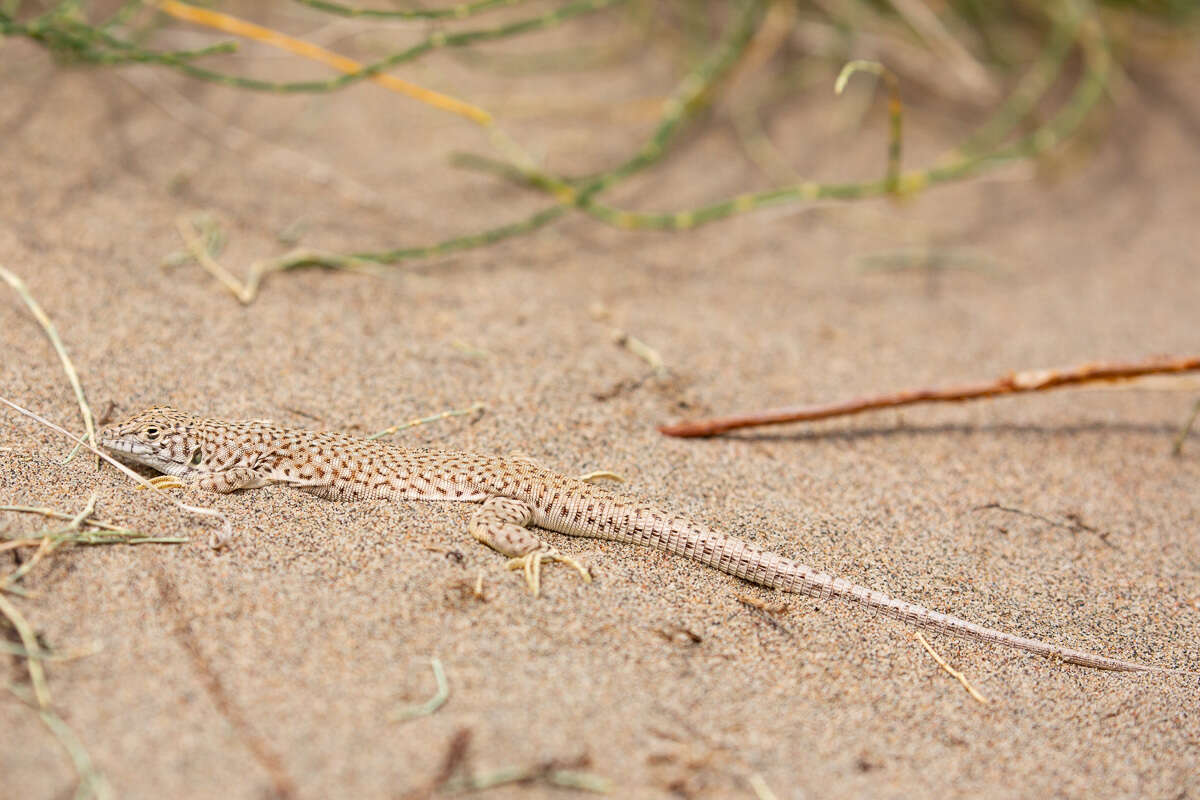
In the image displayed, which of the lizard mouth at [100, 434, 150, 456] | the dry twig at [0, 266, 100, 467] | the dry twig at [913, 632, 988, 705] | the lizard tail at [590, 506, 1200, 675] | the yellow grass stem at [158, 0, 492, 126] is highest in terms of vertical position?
the yellow grass stem at [158, 0, 492, 126]

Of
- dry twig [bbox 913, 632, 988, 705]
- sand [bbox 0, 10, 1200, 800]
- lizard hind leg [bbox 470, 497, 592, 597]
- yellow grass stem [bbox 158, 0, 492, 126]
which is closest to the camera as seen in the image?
sand [bbox 0, 10, 1200, 800]

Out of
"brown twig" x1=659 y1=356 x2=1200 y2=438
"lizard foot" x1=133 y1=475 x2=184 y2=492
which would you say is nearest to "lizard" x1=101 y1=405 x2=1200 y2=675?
"lizard foot" x1=133 y1=475 x2=184 y2=492

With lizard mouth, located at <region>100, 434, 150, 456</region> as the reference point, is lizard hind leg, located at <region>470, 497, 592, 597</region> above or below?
below

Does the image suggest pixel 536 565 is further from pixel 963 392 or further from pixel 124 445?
pixel 963 392

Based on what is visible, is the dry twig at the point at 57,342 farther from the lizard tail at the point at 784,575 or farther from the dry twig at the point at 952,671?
the dry twig at the point at 952,671

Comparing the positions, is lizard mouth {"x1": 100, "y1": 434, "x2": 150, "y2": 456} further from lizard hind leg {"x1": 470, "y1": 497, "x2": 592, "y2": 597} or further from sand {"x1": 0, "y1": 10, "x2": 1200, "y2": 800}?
lizard hind leg {"x1": 470, "y1": 497, "x2": 592, "y2": 597}

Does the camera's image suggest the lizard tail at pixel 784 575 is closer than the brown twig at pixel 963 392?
Yes

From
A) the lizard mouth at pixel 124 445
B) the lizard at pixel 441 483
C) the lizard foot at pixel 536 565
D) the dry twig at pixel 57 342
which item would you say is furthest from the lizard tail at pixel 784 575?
the dry twig at pixel 57 342

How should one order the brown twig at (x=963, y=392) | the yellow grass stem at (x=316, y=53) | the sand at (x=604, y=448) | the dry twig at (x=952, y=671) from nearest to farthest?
the sand at (x=604, y=448) → the dry twig at (x=952, y=671) → the brown twig at (x=963, y=392) → the yellow grass stem at (x=316, y=53)
